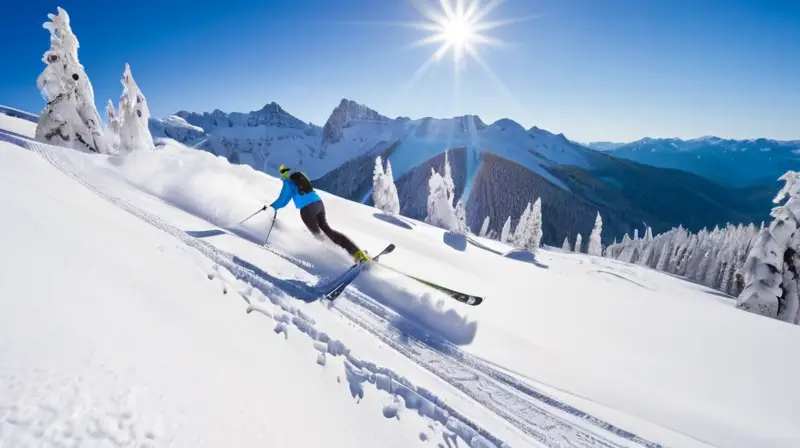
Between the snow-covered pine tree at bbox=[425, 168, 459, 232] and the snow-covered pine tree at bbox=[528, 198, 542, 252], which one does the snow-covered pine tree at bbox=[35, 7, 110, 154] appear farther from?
the snow-covered pine tree at bbox=[528, 198, 542, 252]

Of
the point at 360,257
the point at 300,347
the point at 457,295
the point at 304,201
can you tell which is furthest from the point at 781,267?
the point at 300,347

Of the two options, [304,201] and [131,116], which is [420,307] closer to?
[304,201]

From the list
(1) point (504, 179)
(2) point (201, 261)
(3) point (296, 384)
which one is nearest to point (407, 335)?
(3) point (296, 384)

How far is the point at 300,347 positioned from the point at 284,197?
18.5 ft

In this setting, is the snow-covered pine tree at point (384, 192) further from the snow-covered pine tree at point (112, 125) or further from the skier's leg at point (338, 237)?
the skier's leg at point (338, 237)

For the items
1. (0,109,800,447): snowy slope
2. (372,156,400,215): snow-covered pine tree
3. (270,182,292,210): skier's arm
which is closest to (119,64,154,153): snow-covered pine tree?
(0,109,800,447): snowy slope

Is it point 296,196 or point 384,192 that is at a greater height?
point 384,192

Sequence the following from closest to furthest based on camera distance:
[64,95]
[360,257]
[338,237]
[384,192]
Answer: [360,257]
[338,237]
[64,95]
[384,192]

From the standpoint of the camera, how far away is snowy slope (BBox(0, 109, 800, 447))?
2.45 metres

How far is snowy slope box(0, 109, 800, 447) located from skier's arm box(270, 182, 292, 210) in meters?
0.68

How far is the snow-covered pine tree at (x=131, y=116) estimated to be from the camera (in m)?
25.6

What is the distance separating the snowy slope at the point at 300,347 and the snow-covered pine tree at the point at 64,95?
14915mm

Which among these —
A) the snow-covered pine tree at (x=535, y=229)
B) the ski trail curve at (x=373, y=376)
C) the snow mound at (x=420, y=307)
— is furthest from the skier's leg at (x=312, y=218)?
the snow-covered pine tree at (x=535, y=229)

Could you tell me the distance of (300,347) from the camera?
163 inches
